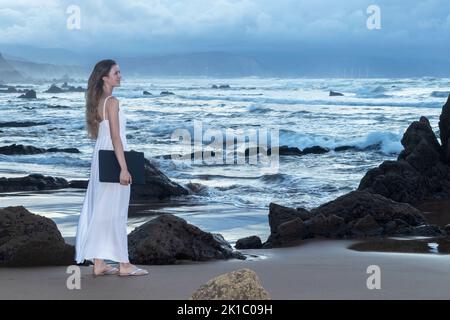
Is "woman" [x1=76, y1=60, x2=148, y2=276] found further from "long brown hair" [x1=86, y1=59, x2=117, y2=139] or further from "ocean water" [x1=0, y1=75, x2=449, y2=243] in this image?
"ocean water" [x1=0, y1=75, x2=449, y2=243]

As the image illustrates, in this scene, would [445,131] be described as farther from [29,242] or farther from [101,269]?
[101,269]

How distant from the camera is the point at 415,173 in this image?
15.1 metres

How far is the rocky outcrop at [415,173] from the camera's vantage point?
14.5 m

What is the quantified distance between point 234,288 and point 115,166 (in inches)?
87.7

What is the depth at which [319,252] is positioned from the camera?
8.82 m

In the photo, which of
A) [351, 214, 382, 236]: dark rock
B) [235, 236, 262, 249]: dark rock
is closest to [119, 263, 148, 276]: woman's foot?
[235, 236, 262, 249]: dark rock

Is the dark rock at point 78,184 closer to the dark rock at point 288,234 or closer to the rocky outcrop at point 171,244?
the dark rock at point 288,234

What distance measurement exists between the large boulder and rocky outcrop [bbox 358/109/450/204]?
7764 millimetres

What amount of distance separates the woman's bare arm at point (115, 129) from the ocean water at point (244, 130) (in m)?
4.18

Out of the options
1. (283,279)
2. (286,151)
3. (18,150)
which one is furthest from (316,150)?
(283,279)

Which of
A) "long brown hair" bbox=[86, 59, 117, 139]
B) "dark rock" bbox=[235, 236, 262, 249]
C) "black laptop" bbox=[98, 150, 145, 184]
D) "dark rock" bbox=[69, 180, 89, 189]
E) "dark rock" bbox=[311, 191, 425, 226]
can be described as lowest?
"dark rock" bbox=[235, 236, 262, 249]

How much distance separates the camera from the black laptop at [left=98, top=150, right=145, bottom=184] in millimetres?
6805

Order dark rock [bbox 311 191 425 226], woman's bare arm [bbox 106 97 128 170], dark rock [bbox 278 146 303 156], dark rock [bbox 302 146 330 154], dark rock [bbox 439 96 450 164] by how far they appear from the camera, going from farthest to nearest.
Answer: dark rock [bbox 302 146 330 154], dark rock [bbox 278 146 303 156], dark rock [bbox 439 96 450 164], dark rock [bbox 311 191 425 226], woman's bare arm [bbox 106 97 128 170]
